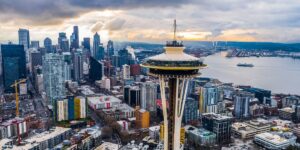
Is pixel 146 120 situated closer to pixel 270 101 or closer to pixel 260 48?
pixel 270 101

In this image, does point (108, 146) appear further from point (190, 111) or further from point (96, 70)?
point (96, 70)

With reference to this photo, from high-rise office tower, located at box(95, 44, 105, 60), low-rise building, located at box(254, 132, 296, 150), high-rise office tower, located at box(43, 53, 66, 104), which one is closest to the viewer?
low-rise building, located at box(254, 132, 296, 150)

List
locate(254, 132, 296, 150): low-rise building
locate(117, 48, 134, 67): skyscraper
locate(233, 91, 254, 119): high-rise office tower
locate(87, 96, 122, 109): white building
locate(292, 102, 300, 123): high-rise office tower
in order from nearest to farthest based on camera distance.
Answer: locate(254, 132, 296, 150): low-rise building
locate(292, 102, 300, 123): high-rise office tower
locate(233, 91, 254, 119): high-rise office tower
locate(87, 96, 122, 109): white building
locate(117, 48, 134, 67): skyscraper

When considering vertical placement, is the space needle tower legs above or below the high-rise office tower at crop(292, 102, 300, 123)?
above

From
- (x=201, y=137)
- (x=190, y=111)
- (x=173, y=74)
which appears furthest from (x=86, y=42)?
(x=173, y=74)

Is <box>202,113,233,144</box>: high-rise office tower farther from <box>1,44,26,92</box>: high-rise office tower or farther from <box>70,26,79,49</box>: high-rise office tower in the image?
<box>70,26,79,49</box>: high-rise office tower

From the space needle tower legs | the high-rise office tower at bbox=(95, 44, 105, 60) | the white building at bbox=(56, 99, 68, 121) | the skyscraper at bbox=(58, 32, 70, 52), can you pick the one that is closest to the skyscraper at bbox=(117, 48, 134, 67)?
the high-rise office tower at bbox=(95, 44, 105, 60)

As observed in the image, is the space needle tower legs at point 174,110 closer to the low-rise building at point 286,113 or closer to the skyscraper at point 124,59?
the low-rise building at point 286,113
